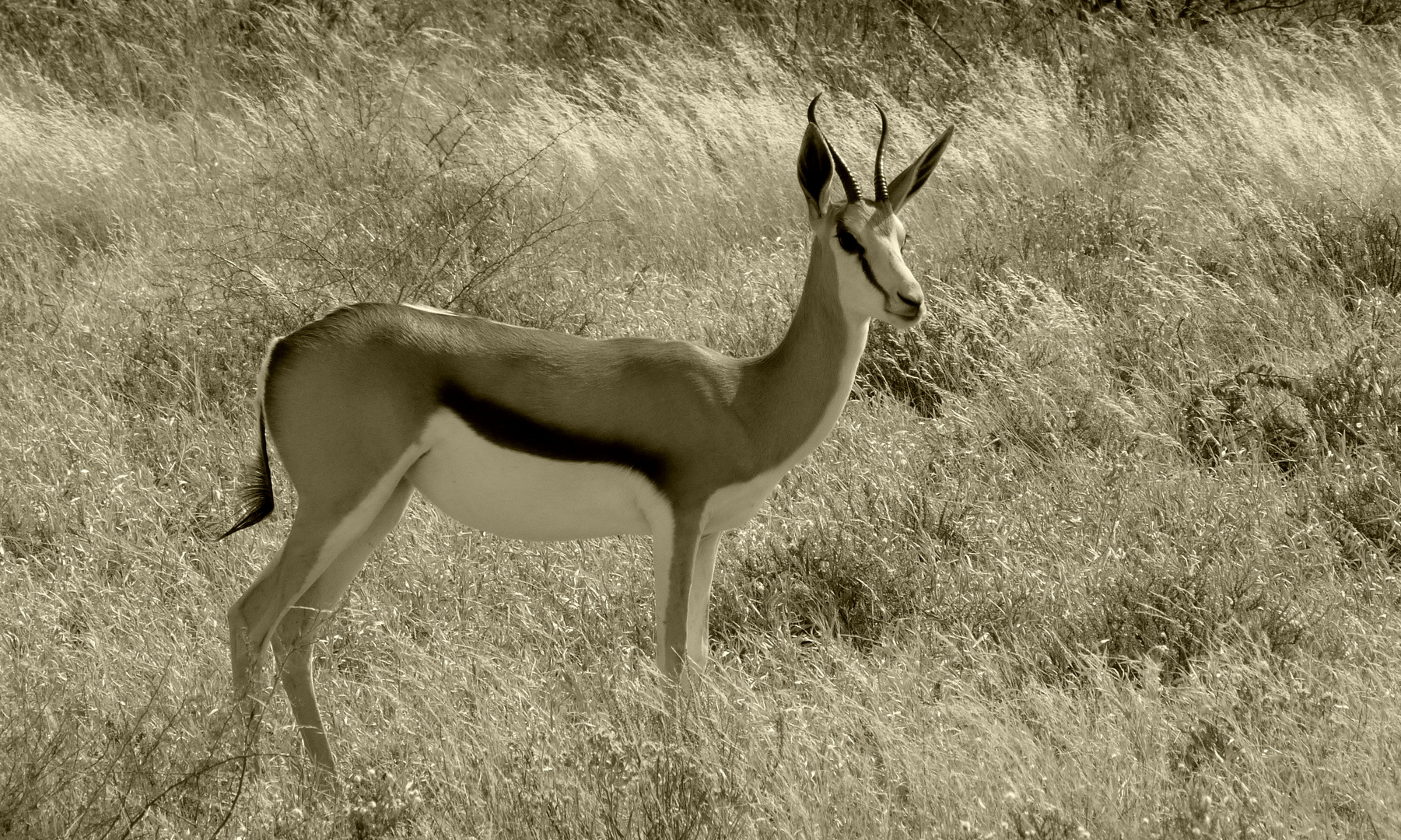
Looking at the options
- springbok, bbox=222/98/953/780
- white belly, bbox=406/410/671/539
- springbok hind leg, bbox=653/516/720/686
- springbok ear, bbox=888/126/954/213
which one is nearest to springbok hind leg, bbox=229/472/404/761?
springbok, bbox=222/98/953/780

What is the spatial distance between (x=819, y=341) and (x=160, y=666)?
228 centimetres

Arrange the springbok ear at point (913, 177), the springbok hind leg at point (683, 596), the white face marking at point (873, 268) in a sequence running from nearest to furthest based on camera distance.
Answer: the white face marking at point (873, 268) < the springbok hind leg at point (683, 596) < the springbok ear at point (913, 177)

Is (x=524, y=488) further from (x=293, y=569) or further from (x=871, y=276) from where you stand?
(x=871, y=276)

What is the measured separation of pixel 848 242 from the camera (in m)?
4.21

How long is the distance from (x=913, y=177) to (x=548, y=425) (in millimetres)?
1300

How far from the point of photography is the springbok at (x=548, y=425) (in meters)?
4.12

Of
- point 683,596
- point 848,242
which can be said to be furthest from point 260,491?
point 848,242

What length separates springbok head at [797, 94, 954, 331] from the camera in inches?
161

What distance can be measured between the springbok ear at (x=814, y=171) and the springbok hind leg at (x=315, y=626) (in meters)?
1.46

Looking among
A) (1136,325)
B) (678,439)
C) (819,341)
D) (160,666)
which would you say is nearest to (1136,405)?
(1136,325)

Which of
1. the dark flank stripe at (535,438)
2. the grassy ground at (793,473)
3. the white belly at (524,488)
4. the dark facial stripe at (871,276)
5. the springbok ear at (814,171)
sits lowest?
the grassy ground at (793,473)

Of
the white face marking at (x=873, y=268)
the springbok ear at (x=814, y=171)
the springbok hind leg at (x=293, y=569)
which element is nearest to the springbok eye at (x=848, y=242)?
the white face marking at (x=873, y=268)

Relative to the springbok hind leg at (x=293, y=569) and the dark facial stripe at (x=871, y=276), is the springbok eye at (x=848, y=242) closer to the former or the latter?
the dark facial stripe at (x=871, y=276)

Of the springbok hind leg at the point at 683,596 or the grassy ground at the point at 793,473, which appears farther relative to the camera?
the springbok hind leg at the point at 683,596
